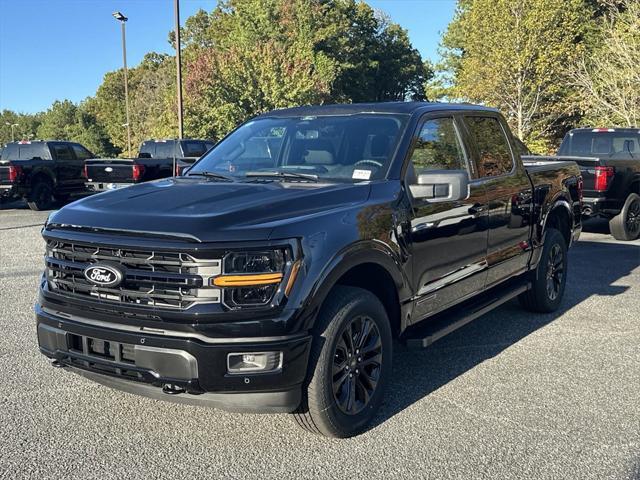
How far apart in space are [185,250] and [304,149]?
1735 mm

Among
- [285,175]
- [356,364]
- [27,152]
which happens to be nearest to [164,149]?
[27,152]

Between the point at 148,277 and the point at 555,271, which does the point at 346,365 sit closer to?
the point at 148,277

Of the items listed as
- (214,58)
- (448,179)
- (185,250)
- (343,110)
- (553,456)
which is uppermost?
(214,58)

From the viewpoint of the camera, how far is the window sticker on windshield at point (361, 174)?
393 centimetres

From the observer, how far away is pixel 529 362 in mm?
4762

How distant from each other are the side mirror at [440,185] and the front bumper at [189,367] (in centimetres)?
129

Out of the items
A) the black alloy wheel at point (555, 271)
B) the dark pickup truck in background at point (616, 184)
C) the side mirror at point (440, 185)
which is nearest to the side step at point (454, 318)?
the black alloy wheel at point (555, 271)

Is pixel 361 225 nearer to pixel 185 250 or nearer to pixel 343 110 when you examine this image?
pixel 185 250

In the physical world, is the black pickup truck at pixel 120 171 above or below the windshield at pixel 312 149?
below

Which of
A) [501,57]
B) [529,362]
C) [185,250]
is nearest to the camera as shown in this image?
[185,250]

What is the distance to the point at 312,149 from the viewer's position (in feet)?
14.4

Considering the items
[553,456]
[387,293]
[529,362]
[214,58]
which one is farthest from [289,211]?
[214,58]

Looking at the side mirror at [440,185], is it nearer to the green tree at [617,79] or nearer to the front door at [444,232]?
the front door at [444,232]

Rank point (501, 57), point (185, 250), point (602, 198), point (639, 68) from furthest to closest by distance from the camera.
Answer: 1. point (501, 57)
2. point (639, 68)
3. point (602, 198)
4. point (185, 250)
